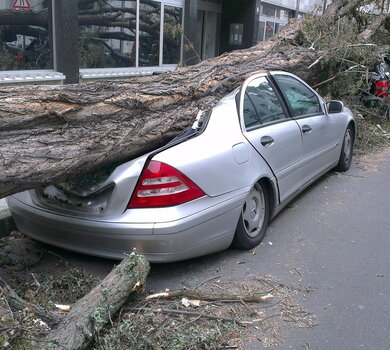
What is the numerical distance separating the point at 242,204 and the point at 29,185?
5.42 feet

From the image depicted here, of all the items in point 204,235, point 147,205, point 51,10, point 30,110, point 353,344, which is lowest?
point 353,344

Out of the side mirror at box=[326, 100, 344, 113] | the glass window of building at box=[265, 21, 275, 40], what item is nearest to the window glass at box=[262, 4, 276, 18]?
the glass window of building at box=[265, 21, 275, 40]

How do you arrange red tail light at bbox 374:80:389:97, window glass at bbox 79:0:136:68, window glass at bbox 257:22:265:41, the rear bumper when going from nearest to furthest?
the rear bumper < red tail light at bbox 374:80:389:97 < window glass at bbox 79:0:136:68 < window glass at bbox 257:22:265:41

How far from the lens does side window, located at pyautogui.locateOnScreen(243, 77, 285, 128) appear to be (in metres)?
4.71

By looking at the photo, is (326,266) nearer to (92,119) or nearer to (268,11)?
(92,119)

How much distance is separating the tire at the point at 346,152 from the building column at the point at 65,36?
5.60 metres

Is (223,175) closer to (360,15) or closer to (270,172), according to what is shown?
(270,172)

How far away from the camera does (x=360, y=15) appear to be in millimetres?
11148

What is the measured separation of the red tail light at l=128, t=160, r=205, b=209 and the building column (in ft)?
23.2

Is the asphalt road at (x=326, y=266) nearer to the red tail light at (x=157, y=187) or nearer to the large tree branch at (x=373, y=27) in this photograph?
the red tail light at (x=157, y=187)

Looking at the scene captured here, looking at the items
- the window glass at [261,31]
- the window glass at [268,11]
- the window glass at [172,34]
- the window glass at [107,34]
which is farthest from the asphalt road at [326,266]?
the window glass at [268,11]

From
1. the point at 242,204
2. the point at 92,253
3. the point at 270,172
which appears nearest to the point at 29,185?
the point at 92,253

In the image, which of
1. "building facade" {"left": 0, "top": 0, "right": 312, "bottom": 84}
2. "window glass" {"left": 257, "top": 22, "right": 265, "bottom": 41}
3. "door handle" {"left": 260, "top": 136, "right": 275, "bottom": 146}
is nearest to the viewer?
"door handle" {"left": 260, "top": 136, "right": 275, "bottom": 146}

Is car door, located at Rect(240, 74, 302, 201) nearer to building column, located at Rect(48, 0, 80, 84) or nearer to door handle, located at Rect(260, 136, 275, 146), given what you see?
door handle, located at Rect(260, 136, 275, 146)
